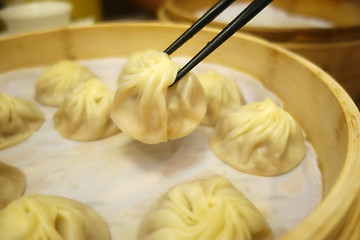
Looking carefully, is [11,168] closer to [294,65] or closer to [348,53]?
[294,65]

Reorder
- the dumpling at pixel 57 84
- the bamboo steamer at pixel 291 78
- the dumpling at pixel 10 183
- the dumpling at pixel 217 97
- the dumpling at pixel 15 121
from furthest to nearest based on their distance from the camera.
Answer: the dumpling at pixel 57 84 → the dumpling at pixel 217 97 → the dumpling at pixel 15 121 → the dumpling at pixel 10 183 → the bamboo steamer at pixel 291 78

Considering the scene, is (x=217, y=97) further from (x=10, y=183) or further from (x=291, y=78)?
(x=10, y=183)

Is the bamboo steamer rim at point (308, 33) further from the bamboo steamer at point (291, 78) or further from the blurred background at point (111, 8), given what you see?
the blurred background at point (111, 8)

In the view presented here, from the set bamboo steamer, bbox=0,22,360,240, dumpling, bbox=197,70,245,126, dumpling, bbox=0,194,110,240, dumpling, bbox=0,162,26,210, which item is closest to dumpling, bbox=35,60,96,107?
bamboo steamer, bbox=0,22,360,240

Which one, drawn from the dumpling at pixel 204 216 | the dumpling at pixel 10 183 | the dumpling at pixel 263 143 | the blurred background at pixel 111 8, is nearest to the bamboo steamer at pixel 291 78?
the dumpling at pixel 263 143

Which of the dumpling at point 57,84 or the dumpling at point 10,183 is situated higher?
the dumpling at point 57,84

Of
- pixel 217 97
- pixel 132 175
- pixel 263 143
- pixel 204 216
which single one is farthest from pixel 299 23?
pixel 204 216

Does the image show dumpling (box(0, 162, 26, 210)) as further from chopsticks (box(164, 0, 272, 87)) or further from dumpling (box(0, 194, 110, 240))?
chopsticks (box(164, 0, 272, 87))
